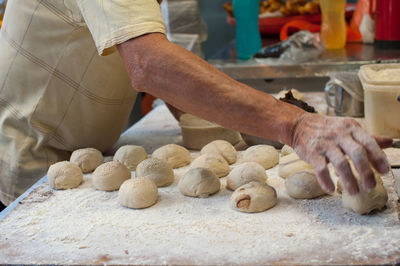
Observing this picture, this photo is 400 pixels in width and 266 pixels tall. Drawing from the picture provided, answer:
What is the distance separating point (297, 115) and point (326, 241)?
32cm

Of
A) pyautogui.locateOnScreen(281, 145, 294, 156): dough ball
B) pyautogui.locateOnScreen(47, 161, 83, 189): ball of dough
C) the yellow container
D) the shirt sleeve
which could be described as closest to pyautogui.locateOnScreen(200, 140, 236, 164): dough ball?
pyautogui.locateOnScreen(281, 145, 294, 156): dough ball

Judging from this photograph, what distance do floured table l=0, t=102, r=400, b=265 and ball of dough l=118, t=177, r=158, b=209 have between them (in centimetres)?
2

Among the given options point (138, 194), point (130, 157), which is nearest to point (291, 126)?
point (138, 194)

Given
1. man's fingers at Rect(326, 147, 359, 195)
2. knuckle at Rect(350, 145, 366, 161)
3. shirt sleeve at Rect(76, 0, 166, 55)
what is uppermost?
shirt sleeve at Rect(76, 0, 166, 55)

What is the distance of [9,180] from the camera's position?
76.1 inches

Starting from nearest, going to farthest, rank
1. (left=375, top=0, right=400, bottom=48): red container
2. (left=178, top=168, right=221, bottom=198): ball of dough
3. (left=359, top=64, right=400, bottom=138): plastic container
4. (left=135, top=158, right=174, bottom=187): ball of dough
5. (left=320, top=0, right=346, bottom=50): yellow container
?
(left=178, top=168, right=221, bottom=198): ball of dough < (left=135, top=158, right=174, bottom=187): ball of dough < (left=359, top=64, right=400, bottom=138): plastic container < (left=375, top=0, right=400, bottom=48): red container < (left=320, top=0, right=346, bottom=50): yellow container

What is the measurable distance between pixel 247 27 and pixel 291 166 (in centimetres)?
224

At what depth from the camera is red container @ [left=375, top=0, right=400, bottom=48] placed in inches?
137

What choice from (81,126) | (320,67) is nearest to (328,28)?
(320,67)

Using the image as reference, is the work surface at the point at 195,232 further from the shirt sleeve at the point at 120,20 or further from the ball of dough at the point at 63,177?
the shirt sleeve at the point at 120,20

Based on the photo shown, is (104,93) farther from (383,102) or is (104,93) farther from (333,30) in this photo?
(333,30)

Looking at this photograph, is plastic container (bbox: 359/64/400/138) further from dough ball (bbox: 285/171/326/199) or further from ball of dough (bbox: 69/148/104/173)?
ball of dough (bbox: 69/148/104/173)

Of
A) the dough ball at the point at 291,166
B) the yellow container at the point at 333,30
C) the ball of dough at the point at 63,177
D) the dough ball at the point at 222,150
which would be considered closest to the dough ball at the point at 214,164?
the dough ball at the point at 222,150

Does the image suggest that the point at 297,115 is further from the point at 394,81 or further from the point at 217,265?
the point at 394,81
